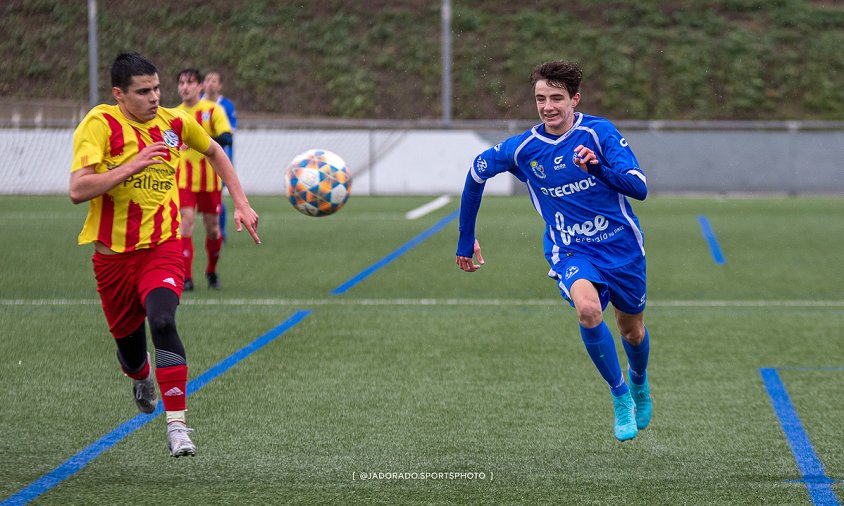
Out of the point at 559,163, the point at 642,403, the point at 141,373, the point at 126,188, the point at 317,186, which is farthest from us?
the point at 317,186

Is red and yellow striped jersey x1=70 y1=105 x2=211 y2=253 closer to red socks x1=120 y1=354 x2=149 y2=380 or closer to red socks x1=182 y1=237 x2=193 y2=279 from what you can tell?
red socks x1=120 y1=354 x2=149 y2=380

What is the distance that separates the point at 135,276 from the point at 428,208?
577 inches

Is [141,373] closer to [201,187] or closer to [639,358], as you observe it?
[639,358]

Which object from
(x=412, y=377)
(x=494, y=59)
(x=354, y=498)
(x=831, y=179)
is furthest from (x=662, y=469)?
(x=494, y=59)

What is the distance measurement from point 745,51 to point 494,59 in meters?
7.30

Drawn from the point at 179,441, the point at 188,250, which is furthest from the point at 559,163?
the point at 188,250

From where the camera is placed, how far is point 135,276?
16.4 feet

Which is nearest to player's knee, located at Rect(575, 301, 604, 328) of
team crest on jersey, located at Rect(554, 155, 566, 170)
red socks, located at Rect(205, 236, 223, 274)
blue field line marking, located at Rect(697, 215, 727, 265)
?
team crest on jersey, located at Rect(554, 155, 566, 170)

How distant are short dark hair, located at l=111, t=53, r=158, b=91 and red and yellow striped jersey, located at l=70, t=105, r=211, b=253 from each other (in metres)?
0.16

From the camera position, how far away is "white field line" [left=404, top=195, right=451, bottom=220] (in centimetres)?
1828

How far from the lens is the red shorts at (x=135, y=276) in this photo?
493 centimetres

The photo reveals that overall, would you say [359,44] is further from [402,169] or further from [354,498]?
[354,498]

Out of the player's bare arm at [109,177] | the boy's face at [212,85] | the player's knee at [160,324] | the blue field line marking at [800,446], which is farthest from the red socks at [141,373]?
the boy's face at [212,85]

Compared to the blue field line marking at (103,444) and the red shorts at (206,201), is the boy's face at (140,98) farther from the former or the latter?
the red shorts at (206,201)
